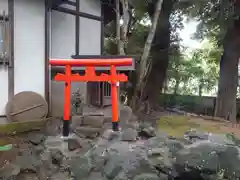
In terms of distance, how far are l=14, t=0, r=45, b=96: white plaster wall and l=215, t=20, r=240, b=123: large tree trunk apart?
7886 millimetres

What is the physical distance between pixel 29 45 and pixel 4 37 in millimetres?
607

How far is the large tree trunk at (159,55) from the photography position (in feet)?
42.7

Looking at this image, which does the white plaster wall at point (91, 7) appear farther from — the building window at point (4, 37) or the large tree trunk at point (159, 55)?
the large tree trunk at point (159, 55)

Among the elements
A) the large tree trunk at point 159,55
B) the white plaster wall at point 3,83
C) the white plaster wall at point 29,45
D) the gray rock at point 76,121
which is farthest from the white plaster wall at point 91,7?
the large tree trunk at point 159,55

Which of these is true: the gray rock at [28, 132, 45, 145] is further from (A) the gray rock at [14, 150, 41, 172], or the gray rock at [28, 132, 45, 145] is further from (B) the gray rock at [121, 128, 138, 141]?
(B) the gray rock at [121, 128, 138, 141]

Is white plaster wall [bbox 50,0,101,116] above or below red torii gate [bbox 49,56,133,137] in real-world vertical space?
above

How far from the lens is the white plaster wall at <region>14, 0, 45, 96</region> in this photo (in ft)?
21.4

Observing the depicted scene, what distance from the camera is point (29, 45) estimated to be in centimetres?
666

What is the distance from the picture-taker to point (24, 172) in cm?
474

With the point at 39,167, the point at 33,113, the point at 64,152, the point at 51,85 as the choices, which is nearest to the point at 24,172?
the point at 39,167

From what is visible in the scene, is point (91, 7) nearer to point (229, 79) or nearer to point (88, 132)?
point (88, 132)

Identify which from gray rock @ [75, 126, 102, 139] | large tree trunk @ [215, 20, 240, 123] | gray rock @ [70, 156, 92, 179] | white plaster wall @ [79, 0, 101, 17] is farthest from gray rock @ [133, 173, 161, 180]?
large tree trunk @ [215, 20, 240, 123]

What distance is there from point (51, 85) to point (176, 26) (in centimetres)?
895

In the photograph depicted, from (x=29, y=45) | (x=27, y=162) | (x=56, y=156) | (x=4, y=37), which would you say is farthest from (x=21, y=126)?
(x=4, y=37)
